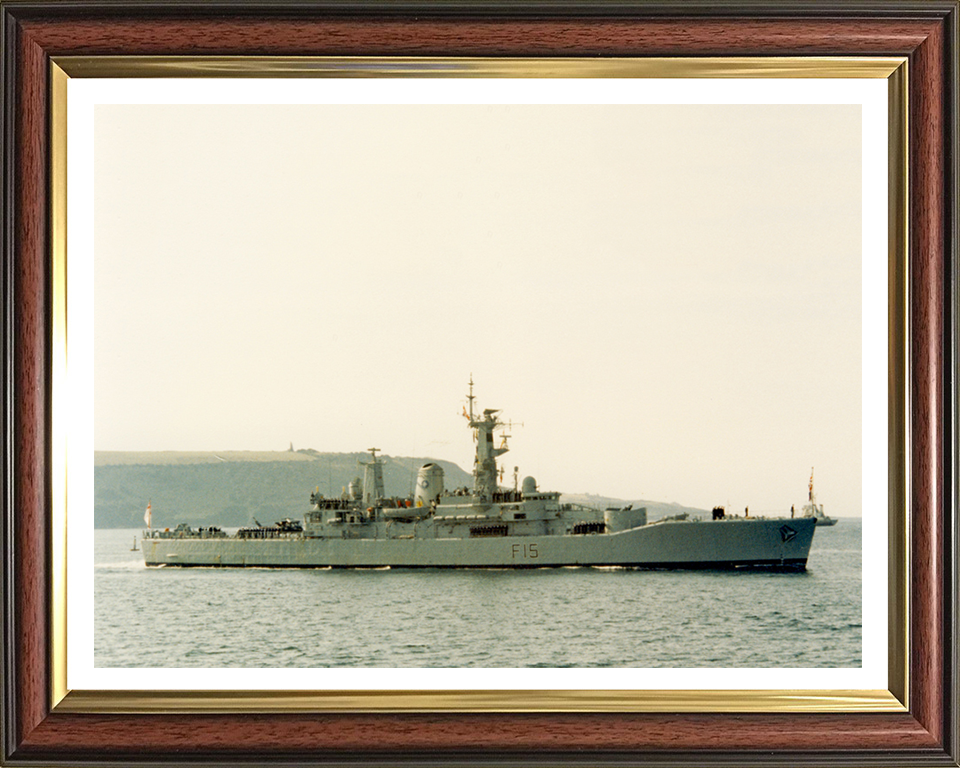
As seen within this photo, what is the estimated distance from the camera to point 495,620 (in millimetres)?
1941

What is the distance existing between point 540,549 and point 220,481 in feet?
2.24

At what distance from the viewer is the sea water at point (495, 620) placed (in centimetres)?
193

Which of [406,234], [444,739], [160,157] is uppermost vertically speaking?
[160,157]

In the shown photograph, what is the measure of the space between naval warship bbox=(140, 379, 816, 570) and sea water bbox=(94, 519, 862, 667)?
4cm

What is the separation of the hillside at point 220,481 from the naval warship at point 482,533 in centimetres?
3

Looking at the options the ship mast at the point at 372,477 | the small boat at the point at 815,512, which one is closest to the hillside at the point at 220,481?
the ship mast at the point at 372,477

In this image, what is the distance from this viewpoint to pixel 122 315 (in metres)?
1.96

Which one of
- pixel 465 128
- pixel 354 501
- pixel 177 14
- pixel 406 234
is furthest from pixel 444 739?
pixel 177 14

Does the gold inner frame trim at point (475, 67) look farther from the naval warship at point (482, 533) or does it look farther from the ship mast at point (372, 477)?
the ship mast at point (372, 477)

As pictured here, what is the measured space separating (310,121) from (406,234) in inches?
12.2

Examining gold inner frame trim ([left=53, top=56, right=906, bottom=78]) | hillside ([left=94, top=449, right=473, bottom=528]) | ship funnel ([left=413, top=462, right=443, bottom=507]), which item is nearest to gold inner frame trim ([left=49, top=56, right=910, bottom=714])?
gold inner frame trim ([left=53, top=56, right=906, bottom=78])

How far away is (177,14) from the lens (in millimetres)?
1912

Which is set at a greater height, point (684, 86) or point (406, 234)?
point (684, 86)

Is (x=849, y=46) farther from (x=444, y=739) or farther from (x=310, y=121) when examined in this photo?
(x=444, y=739)
